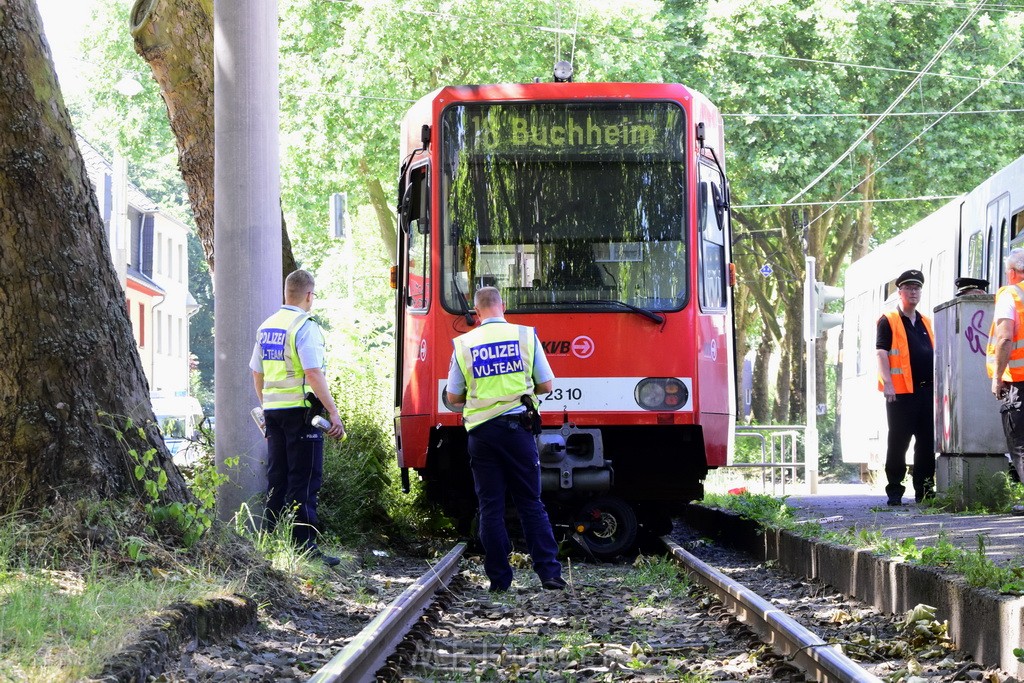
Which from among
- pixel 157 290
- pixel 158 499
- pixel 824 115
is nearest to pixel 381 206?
pixel 824 115

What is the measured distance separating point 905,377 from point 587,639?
6.63m

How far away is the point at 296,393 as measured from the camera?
9672 millimetres

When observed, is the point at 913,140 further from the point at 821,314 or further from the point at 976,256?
the point at 976,256

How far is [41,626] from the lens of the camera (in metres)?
5.57

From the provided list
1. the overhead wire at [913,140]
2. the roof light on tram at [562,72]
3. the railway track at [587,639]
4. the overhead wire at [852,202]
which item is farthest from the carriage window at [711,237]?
the overhead wire at [852,202]

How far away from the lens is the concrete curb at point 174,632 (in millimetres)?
5242

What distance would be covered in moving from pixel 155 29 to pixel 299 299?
446cm

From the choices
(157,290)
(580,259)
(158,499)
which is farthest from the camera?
(157,290)

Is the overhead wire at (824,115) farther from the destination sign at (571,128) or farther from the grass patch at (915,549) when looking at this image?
the destination sign at (571,128)

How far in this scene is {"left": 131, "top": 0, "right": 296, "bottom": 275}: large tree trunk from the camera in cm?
1316

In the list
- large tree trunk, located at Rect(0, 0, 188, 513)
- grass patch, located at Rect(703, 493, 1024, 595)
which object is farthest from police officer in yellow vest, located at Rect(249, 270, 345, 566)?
grass patch, located at Rect(703, 493, 1024, 595)

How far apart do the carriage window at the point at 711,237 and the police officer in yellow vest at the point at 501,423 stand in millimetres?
2409

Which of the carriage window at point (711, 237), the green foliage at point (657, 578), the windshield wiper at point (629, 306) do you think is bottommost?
the green foliage at point (657, 578)

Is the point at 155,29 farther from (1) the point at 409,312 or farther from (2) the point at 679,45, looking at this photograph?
(2) the point at 679,45
